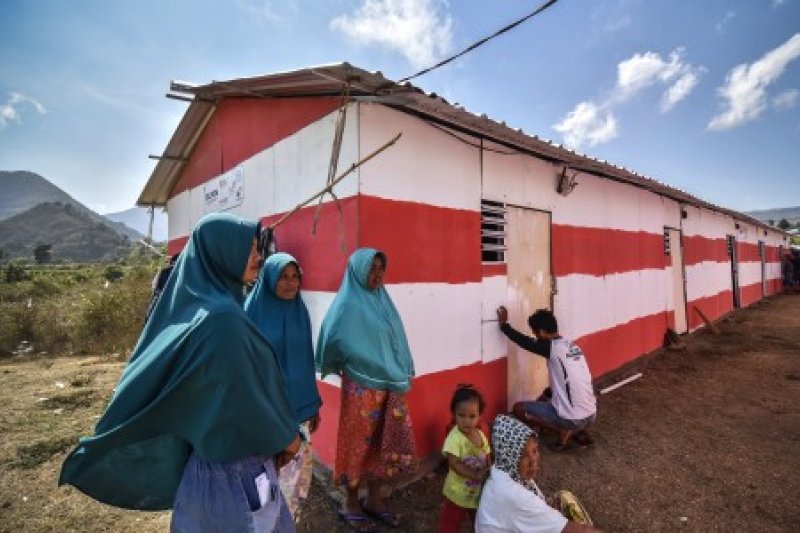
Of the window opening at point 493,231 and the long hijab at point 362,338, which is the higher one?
the window opening at point 493,231

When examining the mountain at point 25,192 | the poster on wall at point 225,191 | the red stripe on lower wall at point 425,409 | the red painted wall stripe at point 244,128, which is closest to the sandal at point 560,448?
the red stripe on lower wall at point 425,409

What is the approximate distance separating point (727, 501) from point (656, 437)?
1.24 m

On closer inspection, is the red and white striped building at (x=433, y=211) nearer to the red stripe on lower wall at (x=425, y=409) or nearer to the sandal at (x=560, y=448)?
the red stripe on lower wall at (x=425, y=409)

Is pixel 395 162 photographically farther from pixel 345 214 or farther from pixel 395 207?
pixel 345 214

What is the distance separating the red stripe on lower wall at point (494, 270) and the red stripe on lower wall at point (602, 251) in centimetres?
115

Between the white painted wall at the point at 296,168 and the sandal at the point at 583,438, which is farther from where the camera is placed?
the sandal at the point at 583,438

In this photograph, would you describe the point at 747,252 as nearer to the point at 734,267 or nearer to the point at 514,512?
the point at 734,267

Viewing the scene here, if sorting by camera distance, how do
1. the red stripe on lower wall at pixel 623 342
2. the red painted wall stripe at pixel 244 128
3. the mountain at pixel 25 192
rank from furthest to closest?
the mountain at pixel 25 192 < the red stripe on lower wall at pixel 623 342 < the red painted wall stripe at pixel 244 128

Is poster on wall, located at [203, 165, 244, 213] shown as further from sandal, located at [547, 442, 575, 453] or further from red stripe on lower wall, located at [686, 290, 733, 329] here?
red stripe on lower wall, located at [686, 290, 733, 329]

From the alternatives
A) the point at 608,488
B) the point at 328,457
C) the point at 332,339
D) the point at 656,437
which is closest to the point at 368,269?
the point at 332,339

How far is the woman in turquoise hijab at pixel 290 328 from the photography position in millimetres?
2914

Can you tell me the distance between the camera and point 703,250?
1098 cm

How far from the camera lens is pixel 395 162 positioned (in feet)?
11.9

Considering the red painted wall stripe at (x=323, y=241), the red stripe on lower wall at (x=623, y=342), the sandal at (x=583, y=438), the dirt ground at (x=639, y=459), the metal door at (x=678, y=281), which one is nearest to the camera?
the dirt ground at (x=639, y=459)
